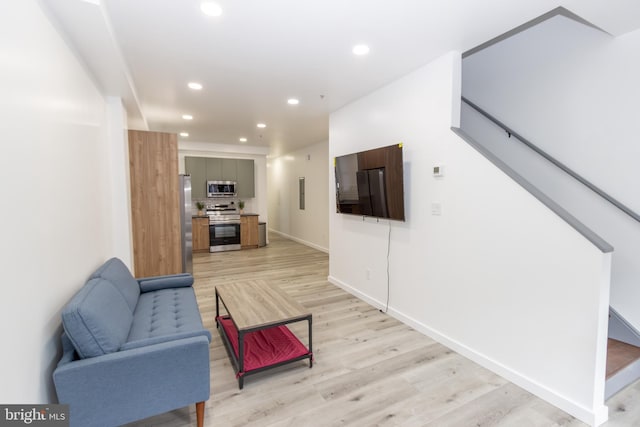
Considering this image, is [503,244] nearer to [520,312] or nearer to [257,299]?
[520,312]

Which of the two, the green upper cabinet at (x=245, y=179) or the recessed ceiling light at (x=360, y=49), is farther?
the green upper cabinet at (x=245, y=179)

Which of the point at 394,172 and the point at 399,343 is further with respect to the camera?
→ the point at 394,172

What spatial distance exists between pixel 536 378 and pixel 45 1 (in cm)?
396

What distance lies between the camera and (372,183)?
339 cm

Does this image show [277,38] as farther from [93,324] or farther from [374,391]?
[374,391]

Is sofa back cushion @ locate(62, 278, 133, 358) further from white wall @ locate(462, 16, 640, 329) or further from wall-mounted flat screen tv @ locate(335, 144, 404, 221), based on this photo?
white wall @ locate(462, 16, 640, 329)

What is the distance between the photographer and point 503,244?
7.70 ft

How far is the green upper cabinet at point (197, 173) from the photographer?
7.44 metres

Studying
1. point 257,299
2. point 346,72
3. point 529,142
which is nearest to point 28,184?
point 257,299

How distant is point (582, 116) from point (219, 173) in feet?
23.2

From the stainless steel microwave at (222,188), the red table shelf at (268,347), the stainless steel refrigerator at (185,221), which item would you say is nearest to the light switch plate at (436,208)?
the red table shelf at (268,347)

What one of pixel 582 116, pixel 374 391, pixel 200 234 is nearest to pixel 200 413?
pixel 374 391

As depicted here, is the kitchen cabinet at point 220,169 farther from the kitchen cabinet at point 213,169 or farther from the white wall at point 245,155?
the white wall at point 245,155

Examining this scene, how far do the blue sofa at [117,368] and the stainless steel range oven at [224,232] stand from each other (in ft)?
17.8
